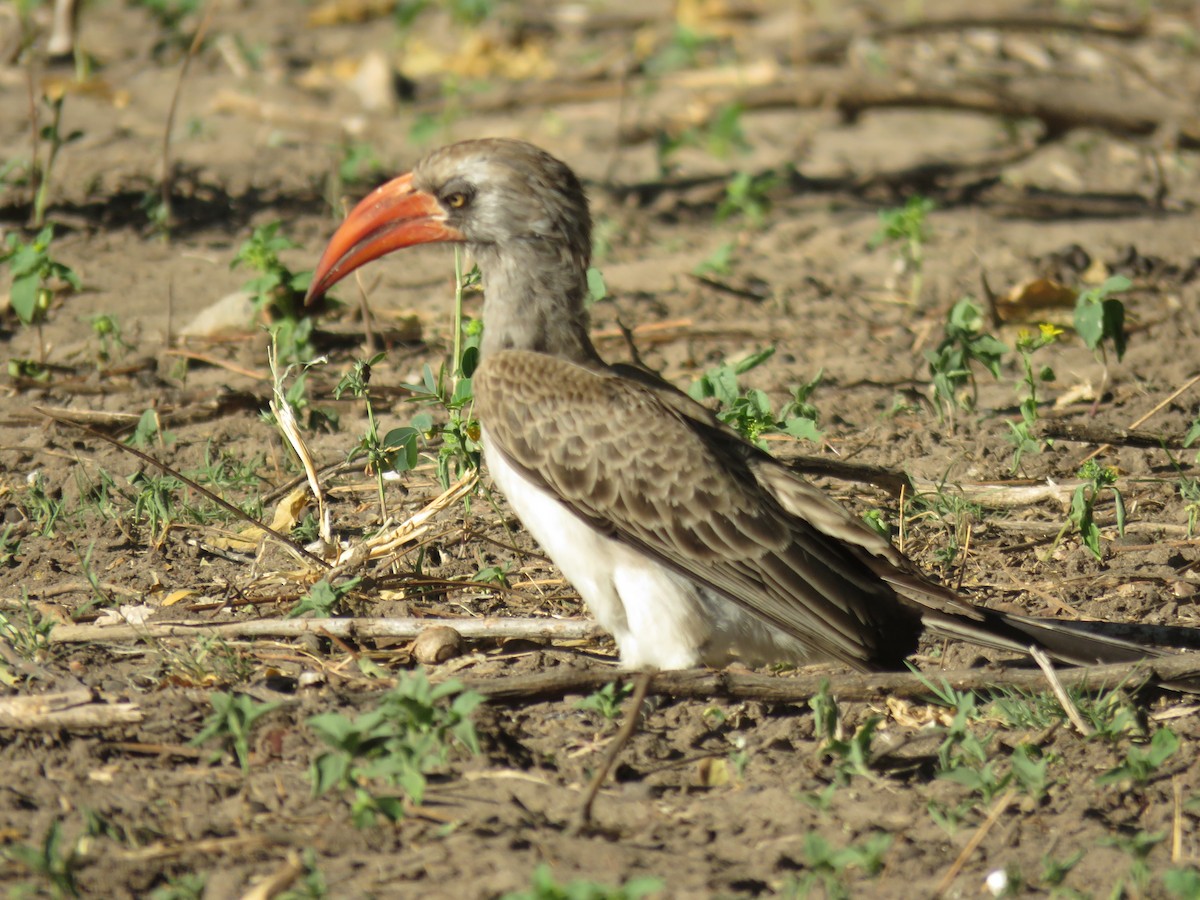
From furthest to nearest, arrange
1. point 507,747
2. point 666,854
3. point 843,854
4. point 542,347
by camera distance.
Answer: point 542,347, point 507,747, point 666,854, point 843,854

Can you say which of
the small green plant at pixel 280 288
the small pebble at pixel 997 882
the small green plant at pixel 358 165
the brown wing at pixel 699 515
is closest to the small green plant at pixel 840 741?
the brown wing at pixel 699 515

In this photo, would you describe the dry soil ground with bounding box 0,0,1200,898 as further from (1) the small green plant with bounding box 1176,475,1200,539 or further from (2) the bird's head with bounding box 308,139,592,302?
(2) the bird's head with bounding box 308,139,592,302

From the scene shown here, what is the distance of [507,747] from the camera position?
11.3ft

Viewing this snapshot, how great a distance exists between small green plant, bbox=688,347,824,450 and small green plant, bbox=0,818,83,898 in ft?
7.37

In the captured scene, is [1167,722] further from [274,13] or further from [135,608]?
[274,13]

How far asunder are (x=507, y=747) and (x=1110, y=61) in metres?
8.33

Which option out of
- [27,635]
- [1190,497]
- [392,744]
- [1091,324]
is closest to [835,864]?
[392,744]

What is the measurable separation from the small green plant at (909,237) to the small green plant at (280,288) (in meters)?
2.41

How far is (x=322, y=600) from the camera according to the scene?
388 centimetres

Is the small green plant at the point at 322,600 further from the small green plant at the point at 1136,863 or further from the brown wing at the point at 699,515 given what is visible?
the small green plant at the point at 1136,863

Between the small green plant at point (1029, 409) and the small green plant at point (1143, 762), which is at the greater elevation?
the small green plant at point (1029, 409)

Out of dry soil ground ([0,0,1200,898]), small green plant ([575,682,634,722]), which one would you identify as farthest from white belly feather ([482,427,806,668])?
small green plant ([575,682,634,722])

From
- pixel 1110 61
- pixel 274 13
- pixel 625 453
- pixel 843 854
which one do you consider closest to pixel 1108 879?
pixel 843 854

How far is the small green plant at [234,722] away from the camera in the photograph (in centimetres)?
317
